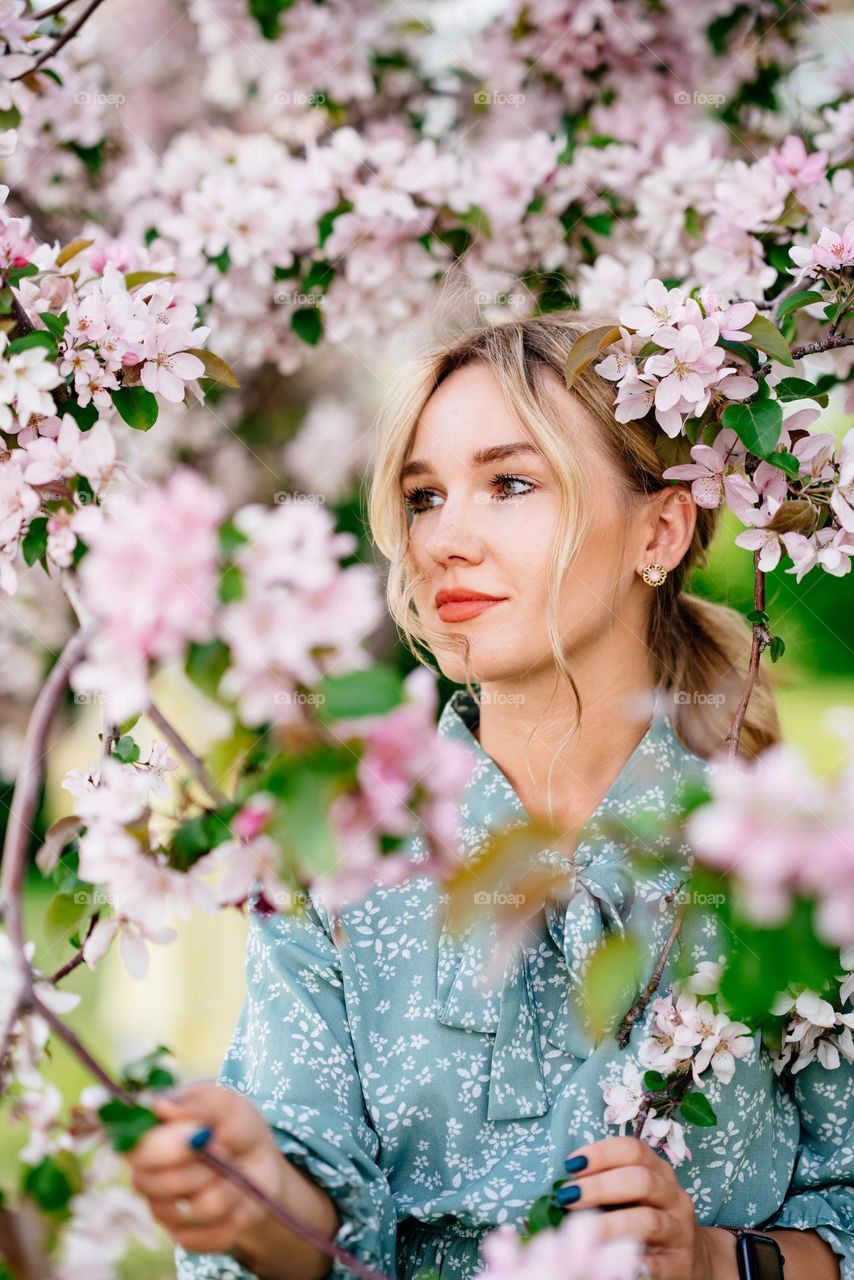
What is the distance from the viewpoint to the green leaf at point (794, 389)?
1310mm

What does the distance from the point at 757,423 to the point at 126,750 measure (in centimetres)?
75

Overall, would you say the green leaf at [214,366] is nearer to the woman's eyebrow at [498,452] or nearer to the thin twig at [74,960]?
the woman's eyebrow at [498,452]

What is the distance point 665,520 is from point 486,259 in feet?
2.52

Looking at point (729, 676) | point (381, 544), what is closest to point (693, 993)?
point (729, 676)

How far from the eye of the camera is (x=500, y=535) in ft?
4.76

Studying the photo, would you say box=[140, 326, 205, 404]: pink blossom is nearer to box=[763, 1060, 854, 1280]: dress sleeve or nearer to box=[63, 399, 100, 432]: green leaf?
box=[63, 399, 100, 432]: green leaf

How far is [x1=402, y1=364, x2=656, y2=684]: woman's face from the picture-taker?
4.73 ft

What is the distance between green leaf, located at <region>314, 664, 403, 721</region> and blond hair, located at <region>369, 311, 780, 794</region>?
72cm

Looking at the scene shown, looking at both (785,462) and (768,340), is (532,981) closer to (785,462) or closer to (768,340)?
(785,462)
